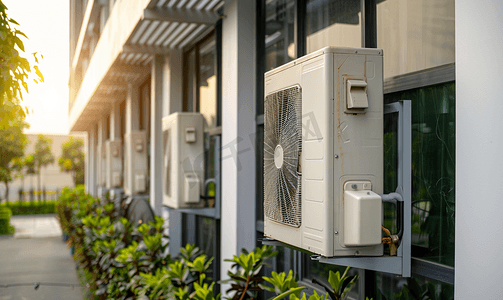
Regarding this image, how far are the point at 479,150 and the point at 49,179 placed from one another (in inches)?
1727

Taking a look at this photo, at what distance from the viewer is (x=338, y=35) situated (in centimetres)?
322

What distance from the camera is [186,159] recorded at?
5168 mm

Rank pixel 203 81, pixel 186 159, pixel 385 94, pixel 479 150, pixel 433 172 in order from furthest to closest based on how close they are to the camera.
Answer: pixel 203 81, pixel 186 159, pixel 385 94, pixel 433 172, pixel 479 150

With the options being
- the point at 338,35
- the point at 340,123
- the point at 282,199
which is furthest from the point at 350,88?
the point at 338,35

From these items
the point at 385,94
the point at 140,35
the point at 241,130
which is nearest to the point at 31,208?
the point at 140,35

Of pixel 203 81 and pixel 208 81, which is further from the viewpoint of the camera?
pixel 203 81

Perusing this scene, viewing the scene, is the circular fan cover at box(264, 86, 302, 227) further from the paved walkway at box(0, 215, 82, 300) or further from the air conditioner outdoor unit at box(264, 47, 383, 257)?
the paved walkway at box(0, 215, 82, 300)

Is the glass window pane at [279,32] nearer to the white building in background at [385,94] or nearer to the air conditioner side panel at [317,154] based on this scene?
the white building in background at [385,94]

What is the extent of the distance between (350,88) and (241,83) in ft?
7.83

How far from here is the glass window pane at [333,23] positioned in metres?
3.02

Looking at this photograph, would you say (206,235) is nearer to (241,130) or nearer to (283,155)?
(241,130)

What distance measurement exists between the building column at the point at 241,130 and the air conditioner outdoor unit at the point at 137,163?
14.5 ft

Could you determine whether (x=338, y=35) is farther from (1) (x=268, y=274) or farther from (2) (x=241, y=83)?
(1) (x=268, y=274)

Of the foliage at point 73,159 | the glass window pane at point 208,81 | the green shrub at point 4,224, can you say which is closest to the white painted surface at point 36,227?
the green shrub at point 4,224
